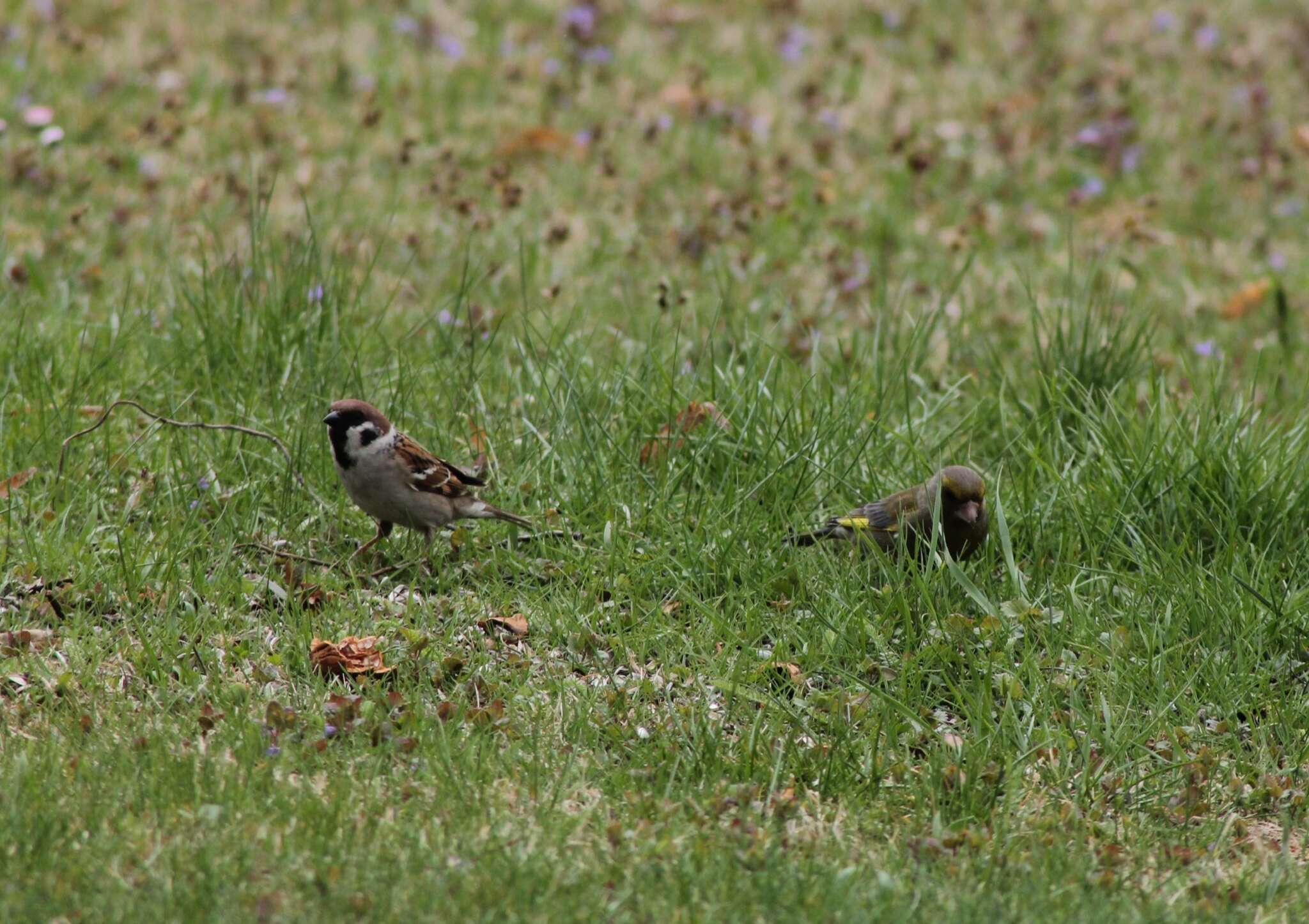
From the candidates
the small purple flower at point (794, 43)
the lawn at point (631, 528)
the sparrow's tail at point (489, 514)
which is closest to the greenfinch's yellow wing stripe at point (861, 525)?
the lawn at point (631, 528)

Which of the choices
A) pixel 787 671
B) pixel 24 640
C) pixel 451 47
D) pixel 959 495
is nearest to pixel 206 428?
pixel 24 640

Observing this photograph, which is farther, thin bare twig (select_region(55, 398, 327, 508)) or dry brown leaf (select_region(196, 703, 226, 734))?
thin bare twig (select_region(55, 398, 327, 508))

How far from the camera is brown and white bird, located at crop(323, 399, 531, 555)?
5.70 metres

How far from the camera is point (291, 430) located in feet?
20.7

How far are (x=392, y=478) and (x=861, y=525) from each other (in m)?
1.66

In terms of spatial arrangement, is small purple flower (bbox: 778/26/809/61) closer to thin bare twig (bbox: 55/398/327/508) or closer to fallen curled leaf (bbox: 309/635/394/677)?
thin bare twig (bbox: 55/398/327/508)

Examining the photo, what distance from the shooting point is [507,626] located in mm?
5512

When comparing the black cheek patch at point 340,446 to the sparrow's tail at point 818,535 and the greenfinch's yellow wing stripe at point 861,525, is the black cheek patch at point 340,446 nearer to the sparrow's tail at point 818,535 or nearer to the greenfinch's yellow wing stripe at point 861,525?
the sparrow's tail at point 818,535

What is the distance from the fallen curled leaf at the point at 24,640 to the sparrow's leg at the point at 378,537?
1.09m

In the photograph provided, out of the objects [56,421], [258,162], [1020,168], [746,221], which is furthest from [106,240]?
[1020,168]

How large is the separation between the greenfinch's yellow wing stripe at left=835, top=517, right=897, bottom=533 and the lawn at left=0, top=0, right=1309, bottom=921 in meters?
0.19

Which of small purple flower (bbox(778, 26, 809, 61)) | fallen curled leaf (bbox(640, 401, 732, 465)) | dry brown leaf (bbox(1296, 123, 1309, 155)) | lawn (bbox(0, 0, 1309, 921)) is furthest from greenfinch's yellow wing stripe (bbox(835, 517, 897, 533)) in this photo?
small purple flower (bbox(778, 26, 809, 61))

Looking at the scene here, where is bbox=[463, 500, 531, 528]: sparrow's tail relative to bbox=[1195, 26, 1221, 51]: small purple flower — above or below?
below

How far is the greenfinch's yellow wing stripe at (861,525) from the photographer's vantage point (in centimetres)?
583
